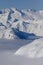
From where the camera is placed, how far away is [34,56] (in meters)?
74.4

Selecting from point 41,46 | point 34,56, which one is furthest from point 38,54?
point 41,46

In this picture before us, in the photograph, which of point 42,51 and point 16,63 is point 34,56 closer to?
point 42,51

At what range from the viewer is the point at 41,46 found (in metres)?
81.6

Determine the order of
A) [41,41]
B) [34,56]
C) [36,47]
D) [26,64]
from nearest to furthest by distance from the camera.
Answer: [26,64] < [34,56] < [36,47] < [41,41]

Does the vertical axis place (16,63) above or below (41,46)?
below

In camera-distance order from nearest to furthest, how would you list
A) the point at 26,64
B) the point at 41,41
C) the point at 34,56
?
the point at 26,64
the point at 34,56
the point at 41,41

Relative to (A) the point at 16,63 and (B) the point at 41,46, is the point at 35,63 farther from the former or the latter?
(B) the point at 41,46

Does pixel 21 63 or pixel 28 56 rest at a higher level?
pixel 28 56

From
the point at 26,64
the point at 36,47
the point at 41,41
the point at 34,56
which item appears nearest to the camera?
the point at 26,64

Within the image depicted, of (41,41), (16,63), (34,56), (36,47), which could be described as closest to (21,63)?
(16,63)

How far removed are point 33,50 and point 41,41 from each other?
33.0ft

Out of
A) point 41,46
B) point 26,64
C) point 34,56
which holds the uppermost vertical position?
point 41,46

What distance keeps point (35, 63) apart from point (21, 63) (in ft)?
11.5

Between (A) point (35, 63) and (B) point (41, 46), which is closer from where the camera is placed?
(A) point (35, 63)
